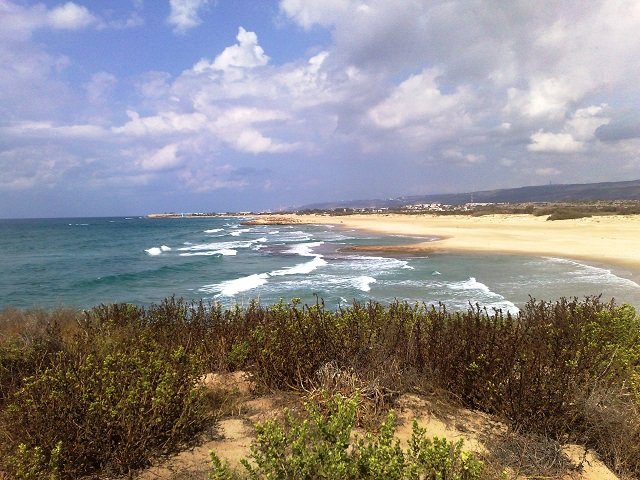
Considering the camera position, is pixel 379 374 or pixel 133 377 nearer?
pixel 133 377

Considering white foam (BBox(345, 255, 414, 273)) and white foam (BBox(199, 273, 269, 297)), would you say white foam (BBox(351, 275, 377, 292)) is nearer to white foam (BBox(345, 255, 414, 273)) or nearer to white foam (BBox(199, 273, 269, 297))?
white foam (BBox(345, 255, 414, 273))

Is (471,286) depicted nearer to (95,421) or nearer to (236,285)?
(236,285)

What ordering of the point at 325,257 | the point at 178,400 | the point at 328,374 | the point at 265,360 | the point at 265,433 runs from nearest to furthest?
the point at 265,433, the point at 178,400, the point at 328,374, the point at 265,360, the point at 325,257

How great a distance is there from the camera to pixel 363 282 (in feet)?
60.5

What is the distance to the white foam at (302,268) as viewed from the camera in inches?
895

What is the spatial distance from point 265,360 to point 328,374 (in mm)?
935

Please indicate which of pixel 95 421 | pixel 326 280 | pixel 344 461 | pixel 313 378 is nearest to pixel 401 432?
pixel 313 378

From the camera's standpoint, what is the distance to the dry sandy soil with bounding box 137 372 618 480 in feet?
11.3

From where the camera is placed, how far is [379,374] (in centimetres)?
445

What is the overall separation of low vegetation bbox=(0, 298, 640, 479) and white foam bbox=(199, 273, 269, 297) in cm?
1200

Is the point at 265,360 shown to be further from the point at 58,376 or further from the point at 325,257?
the point at 325,257

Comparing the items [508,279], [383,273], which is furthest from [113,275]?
[508,279]

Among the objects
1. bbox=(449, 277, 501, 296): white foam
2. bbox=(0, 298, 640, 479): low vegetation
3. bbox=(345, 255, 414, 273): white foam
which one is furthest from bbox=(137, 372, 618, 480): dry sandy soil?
bbox=(345, 255, 414, 273): white foam

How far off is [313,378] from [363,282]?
546 inches
